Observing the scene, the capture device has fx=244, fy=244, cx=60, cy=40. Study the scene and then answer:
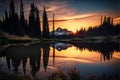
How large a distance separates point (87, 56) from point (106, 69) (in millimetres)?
314

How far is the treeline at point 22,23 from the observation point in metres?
3.31

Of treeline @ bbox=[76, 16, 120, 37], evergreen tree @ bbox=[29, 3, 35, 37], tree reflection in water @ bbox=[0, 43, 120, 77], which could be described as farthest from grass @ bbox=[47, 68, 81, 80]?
evergreen tree @ bbox=[29, 3, 35, 37]

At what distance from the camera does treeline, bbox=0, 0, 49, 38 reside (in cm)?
331

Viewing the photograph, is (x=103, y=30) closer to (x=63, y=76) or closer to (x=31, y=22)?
(x=63, y=76)

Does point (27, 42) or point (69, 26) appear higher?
point (69, 26)

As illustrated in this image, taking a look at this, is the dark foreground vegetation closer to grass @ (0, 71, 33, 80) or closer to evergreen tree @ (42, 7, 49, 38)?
grass @ (0, 71, 33, 80)

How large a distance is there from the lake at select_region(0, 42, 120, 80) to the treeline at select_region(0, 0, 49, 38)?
7.3 inches

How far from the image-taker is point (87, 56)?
335 cm

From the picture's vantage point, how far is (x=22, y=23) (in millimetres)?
3352

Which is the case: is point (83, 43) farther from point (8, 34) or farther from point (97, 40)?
point (8, 34)

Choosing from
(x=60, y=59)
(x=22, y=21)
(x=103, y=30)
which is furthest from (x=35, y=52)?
(x=103, y=30)

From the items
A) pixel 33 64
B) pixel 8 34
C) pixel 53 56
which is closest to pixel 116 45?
pixel 53 56

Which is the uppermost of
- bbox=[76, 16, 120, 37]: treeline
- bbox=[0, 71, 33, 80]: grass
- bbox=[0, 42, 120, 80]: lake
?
bbox=[76, 16, 120, 37]: treeline

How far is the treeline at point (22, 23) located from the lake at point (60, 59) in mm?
185
